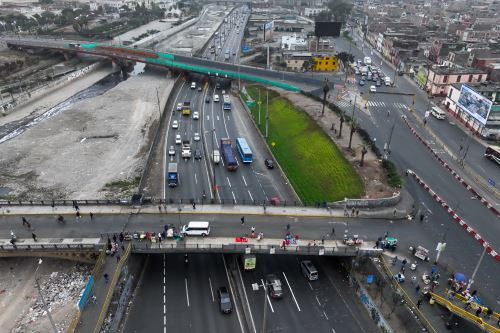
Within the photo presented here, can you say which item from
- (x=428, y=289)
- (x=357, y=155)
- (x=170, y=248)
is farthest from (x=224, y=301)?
(x=357, y=155)

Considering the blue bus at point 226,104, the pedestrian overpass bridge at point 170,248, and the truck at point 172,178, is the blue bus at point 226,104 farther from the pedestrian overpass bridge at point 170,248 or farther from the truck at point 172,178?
the pedestrian overpass bridge at point 170,248

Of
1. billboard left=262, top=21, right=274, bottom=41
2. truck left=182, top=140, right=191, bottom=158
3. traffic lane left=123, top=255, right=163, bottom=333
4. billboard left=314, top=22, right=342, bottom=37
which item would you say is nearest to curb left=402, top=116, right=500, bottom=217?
traffic lane left=123, top=255, right=163, bottom=333

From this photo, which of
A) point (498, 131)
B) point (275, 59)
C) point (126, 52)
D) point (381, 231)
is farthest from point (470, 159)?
point (126, 52)

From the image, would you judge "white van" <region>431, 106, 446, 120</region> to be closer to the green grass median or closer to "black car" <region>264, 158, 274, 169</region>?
the green grass median

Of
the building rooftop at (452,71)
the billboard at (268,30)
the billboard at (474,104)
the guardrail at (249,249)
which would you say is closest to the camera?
the guardrail at (249,249)

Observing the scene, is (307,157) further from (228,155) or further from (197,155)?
(197,155)

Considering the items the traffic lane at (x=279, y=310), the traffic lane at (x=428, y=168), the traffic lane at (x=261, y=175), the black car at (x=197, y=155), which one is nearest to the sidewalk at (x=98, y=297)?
the traffic lane at (x=279, y=310)
